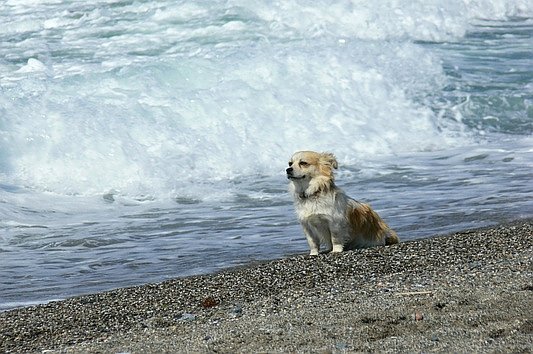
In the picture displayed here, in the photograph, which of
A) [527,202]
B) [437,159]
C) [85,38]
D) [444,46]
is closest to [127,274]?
[527,202]

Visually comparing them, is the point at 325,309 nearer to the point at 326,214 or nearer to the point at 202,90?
the point at 326,214

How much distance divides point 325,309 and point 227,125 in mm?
8743

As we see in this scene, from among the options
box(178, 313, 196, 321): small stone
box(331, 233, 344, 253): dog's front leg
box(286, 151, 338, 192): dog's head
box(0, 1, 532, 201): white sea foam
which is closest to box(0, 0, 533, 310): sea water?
box(0, 1, 532, 201): white sea foam

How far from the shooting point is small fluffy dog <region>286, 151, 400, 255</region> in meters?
8.49

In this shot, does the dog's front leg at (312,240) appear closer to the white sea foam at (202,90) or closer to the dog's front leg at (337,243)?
the dog's front leg at (337,243)

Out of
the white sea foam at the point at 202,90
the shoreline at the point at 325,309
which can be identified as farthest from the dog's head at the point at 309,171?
the white sea foam at the point at 202,90

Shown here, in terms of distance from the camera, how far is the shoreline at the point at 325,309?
5480mm

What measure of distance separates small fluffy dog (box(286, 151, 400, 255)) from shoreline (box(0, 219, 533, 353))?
0.41m

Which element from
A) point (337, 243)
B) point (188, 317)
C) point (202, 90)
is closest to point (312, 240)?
point (337, 243)

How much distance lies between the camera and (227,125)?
14.8 meters

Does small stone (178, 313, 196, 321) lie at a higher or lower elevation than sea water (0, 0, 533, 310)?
higher

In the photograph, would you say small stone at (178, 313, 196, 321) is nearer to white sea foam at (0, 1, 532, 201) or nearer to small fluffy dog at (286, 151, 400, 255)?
small fluffy dog at (286, 151, 400, 255)

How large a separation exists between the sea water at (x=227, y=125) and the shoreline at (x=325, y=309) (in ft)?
3.24

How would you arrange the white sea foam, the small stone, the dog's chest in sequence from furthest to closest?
1. the white sea foam
2. the dog's chest
3. the small stone
